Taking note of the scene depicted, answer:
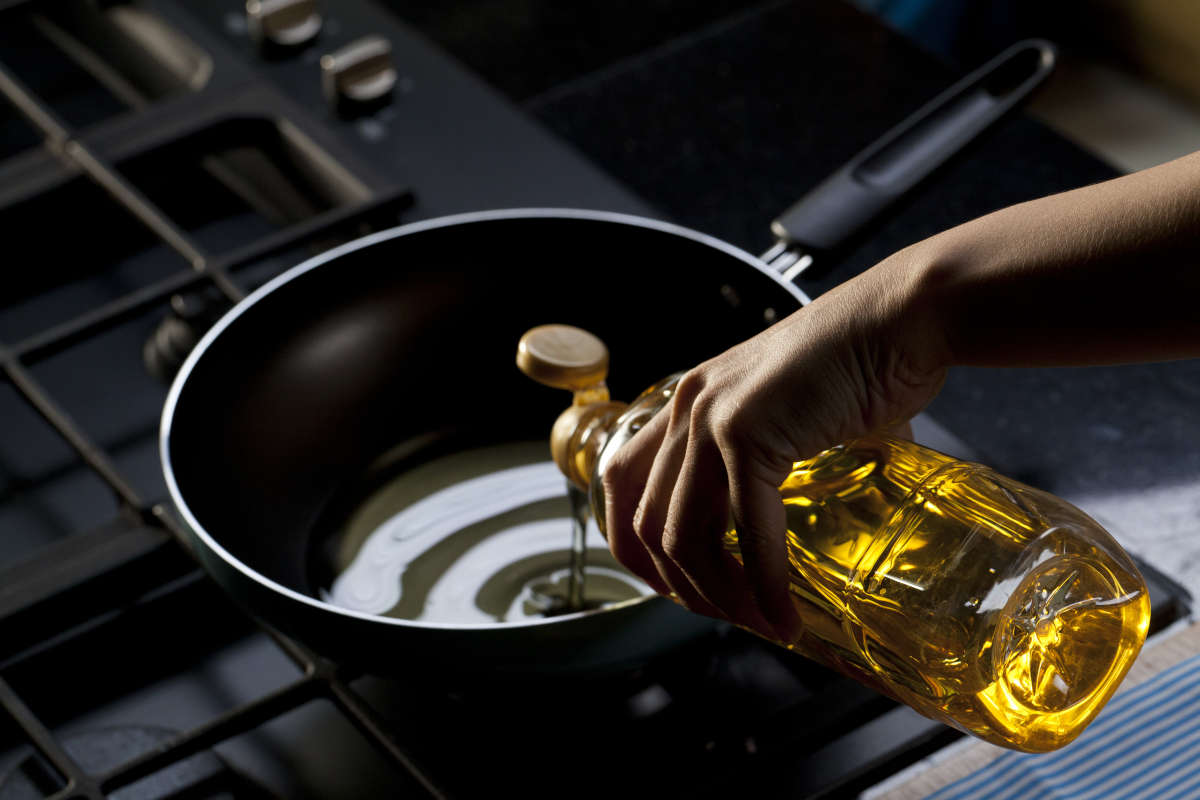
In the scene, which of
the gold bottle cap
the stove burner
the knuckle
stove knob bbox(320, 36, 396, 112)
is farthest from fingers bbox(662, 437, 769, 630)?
stove knob bbox(320, 36, 396, 112)

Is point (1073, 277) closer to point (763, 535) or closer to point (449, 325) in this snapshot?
point (763, 535)

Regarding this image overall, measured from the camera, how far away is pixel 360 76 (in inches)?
32.9

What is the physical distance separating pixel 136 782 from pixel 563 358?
24 cm

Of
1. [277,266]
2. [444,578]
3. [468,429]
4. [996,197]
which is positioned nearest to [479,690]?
[444,578]

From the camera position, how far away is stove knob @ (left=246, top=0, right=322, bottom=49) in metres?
0.86

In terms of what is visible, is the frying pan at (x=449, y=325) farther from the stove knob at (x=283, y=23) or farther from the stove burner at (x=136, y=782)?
the stove knob at (x=283, y=23)

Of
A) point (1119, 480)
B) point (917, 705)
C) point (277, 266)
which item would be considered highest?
point (277, 266)

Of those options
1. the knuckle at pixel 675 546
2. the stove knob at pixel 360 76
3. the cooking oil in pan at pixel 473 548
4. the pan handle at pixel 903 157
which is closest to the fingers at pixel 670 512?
the knuckle at pixel 675 546

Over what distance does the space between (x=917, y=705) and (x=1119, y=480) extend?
0.36 metres

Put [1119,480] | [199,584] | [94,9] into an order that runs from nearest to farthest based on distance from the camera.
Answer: [199,584], [1119,480], [94,9]

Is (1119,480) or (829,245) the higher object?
(829,245)

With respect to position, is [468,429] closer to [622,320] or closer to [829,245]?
[622,320]

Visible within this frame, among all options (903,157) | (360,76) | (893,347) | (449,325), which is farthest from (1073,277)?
(360,76)

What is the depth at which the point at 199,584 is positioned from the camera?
0.61m
